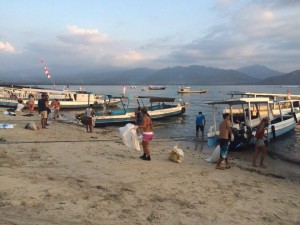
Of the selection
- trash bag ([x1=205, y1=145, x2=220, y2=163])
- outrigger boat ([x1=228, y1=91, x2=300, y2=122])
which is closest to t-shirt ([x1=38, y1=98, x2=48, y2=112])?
trash bag ([x1=205, y1=145, x2=220, y2=163])

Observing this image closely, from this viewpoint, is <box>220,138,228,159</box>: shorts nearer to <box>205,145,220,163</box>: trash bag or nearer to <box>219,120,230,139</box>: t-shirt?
<box>219,120,230,139</box>: t-shirt

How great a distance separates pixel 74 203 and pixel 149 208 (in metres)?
1.50

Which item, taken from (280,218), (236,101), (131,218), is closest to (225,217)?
(280,218)

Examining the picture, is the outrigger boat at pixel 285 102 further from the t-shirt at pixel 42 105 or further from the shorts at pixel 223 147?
the t-shirt at pixel 42 105

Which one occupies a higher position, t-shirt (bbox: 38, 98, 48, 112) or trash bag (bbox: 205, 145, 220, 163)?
t-shirt (bbox: 38, 98, 48, 112)

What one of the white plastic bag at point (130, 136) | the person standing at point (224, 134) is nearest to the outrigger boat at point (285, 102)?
the person standing at point (224, 134)

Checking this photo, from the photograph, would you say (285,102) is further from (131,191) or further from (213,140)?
(131,191)

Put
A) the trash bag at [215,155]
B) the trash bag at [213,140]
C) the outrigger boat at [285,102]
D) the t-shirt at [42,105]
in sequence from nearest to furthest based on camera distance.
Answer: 1. the trash bag at [215,155]
2. the trash bag at [213,140]
3. the t-shirt at [42,105]
4. the outrigger boat at [285,102]

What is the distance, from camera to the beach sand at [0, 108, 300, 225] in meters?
5.98

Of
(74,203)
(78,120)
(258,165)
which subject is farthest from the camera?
(78,120)

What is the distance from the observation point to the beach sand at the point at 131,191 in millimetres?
5983

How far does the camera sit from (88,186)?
7.59 meters

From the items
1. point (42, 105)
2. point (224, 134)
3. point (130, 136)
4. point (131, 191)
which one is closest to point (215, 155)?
point (224, 134)

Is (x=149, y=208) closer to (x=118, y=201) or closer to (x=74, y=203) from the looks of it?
(x=118, y=201)
